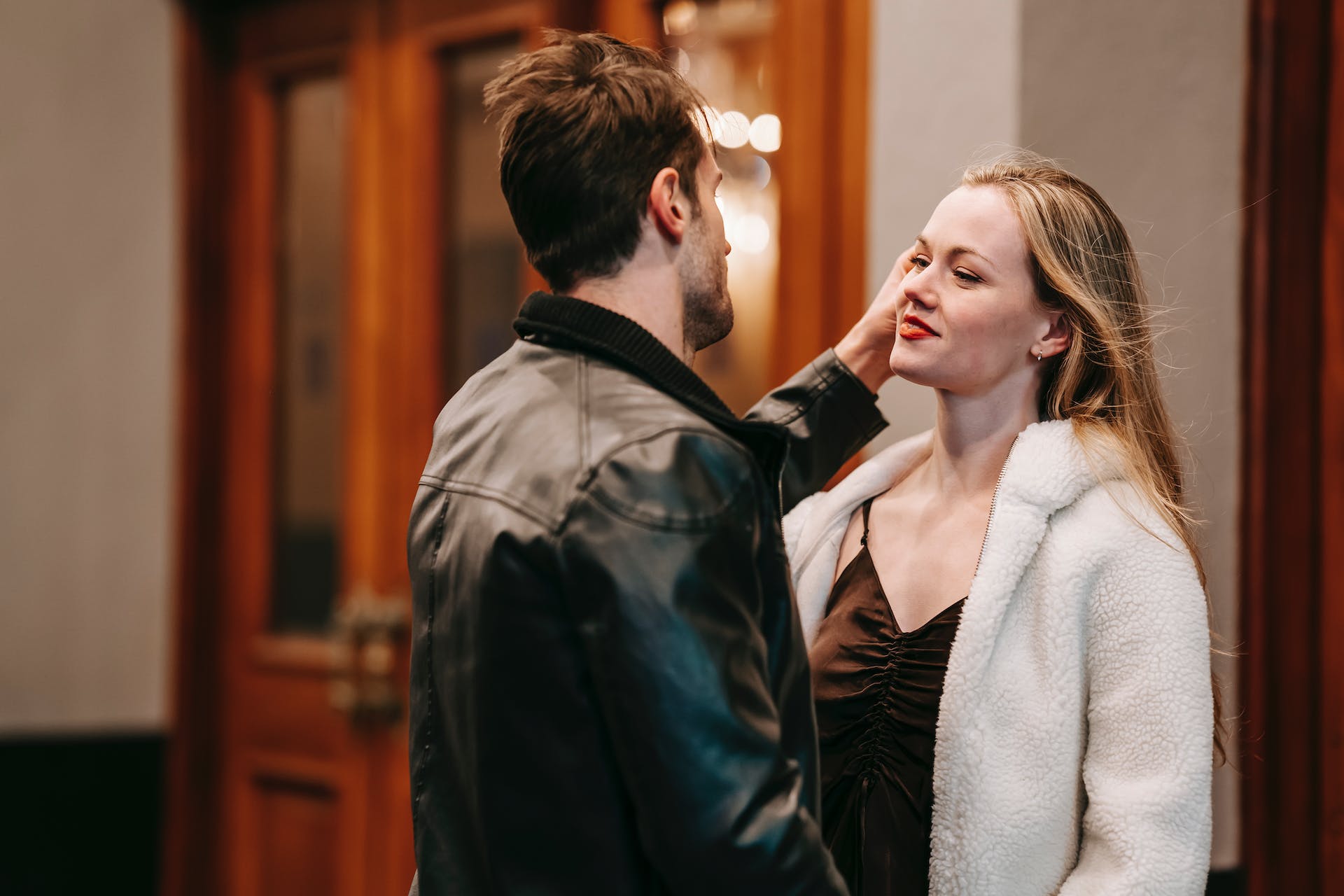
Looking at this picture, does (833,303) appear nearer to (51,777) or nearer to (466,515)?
(466,515)

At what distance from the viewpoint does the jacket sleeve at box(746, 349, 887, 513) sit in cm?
135

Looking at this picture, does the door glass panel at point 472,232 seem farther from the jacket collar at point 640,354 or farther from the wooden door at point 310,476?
the jacket collar at point 640,354

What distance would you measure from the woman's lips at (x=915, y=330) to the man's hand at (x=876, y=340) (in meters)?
0.09

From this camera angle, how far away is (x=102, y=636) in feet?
9.62

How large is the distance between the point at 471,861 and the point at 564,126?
60 centimetres

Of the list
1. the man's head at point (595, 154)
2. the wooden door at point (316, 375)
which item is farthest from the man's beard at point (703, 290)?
the wooden door at point (316, 375)

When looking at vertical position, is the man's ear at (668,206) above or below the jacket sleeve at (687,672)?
above

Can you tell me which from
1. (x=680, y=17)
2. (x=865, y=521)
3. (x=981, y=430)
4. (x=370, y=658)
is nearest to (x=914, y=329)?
(x=981, y=430)

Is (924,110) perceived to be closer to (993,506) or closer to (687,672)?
(993,506)

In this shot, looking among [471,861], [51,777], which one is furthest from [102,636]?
[471,861]

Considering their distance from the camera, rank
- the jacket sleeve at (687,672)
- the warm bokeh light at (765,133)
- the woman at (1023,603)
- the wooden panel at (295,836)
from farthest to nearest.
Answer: the wooden panel at (295,836) < the warm bokeh light at (765,133) < the woman at (1023,603) < the jacket sleeve at (687,672)

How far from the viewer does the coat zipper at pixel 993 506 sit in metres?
1.17

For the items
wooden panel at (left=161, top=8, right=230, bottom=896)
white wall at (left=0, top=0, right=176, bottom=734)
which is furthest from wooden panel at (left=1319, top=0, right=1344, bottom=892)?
white wall at (left=0, top=0, right=176, bottom=734)

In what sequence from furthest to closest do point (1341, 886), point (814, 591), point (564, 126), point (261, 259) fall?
point (261, 259) → point (1341, 886) → point (814, 591) → point (564, 126)
